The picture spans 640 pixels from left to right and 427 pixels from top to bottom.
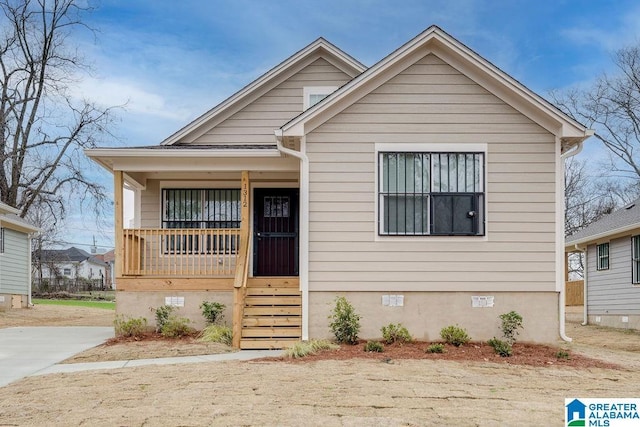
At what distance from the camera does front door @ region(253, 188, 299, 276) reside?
48.1 feet

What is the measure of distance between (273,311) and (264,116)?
5558 millimetres

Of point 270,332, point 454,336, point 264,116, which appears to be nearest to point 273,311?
point 270,332

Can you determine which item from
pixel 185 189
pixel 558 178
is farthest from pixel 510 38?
pixel 185 189

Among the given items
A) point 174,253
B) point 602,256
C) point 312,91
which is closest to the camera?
point 174,253

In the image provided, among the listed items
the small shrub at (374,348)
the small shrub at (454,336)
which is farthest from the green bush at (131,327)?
the small shrub at (454,336)

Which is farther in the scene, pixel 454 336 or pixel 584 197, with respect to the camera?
pixel 584 197

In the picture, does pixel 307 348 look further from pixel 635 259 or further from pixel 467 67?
pixel 635 259

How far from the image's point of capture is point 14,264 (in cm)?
2442

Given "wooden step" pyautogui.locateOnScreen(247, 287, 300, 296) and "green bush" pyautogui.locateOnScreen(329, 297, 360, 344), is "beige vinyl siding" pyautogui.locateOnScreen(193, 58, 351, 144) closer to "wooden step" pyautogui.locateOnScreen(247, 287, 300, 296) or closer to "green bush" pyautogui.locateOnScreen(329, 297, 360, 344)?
"wooden step" pyautogui.locateOnScreen(247, 287, 300, 296)

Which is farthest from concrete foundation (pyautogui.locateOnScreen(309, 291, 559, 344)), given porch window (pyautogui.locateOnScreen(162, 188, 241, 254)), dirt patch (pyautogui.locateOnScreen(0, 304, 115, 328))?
dirt patch (pyautogui.locateOnScreen(0, 304, 115, 328))

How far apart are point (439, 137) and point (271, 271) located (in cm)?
518

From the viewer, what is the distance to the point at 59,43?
31312mm

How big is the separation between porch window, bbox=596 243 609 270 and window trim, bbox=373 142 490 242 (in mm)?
10589

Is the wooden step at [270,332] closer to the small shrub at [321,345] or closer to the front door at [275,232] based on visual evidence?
the small shrub at [321,345]
